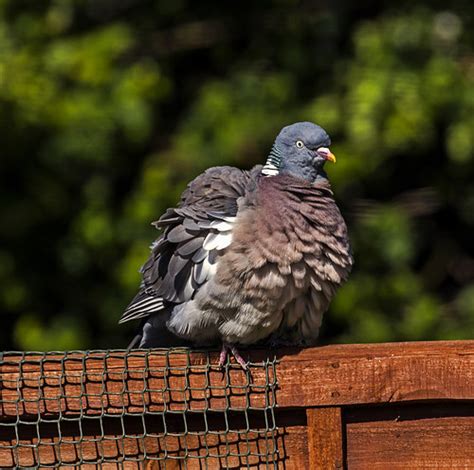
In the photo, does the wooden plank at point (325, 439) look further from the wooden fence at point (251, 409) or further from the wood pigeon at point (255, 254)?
the wood pigeon at point (255, 254)

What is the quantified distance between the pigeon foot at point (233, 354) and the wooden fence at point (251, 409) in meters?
0.08

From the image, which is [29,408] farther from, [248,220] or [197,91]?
[197,91]

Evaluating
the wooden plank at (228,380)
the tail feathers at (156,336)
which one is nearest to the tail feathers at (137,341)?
the tail feathers at (156,336)

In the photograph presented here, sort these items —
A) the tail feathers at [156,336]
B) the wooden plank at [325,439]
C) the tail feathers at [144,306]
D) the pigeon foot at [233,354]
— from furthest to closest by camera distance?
1. the tail feathers at [156,336]
2. the tail feathers at [144,306]
3. the pigeon foot at [233,354]
4. the wooden plank at [325,439]

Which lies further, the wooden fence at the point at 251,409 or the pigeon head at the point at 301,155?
the pigeon head at the point at 301,155

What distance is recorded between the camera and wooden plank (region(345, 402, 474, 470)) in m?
2.12

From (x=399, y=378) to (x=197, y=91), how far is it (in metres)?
3.61

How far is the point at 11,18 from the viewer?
5062mm

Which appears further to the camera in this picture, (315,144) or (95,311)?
(95,311)

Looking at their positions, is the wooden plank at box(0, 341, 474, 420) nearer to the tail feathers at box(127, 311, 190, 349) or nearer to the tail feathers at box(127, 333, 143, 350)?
the tail feathers at box(127, 311, 190, 349)

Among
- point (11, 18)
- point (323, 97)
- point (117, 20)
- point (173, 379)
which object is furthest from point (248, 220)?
point (117, 20)

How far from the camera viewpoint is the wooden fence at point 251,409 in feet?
6.95

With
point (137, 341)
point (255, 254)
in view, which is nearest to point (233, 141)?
point (137, 341)

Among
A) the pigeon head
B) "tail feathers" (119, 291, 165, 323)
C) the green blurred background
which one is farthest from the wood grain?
the green blurred background
